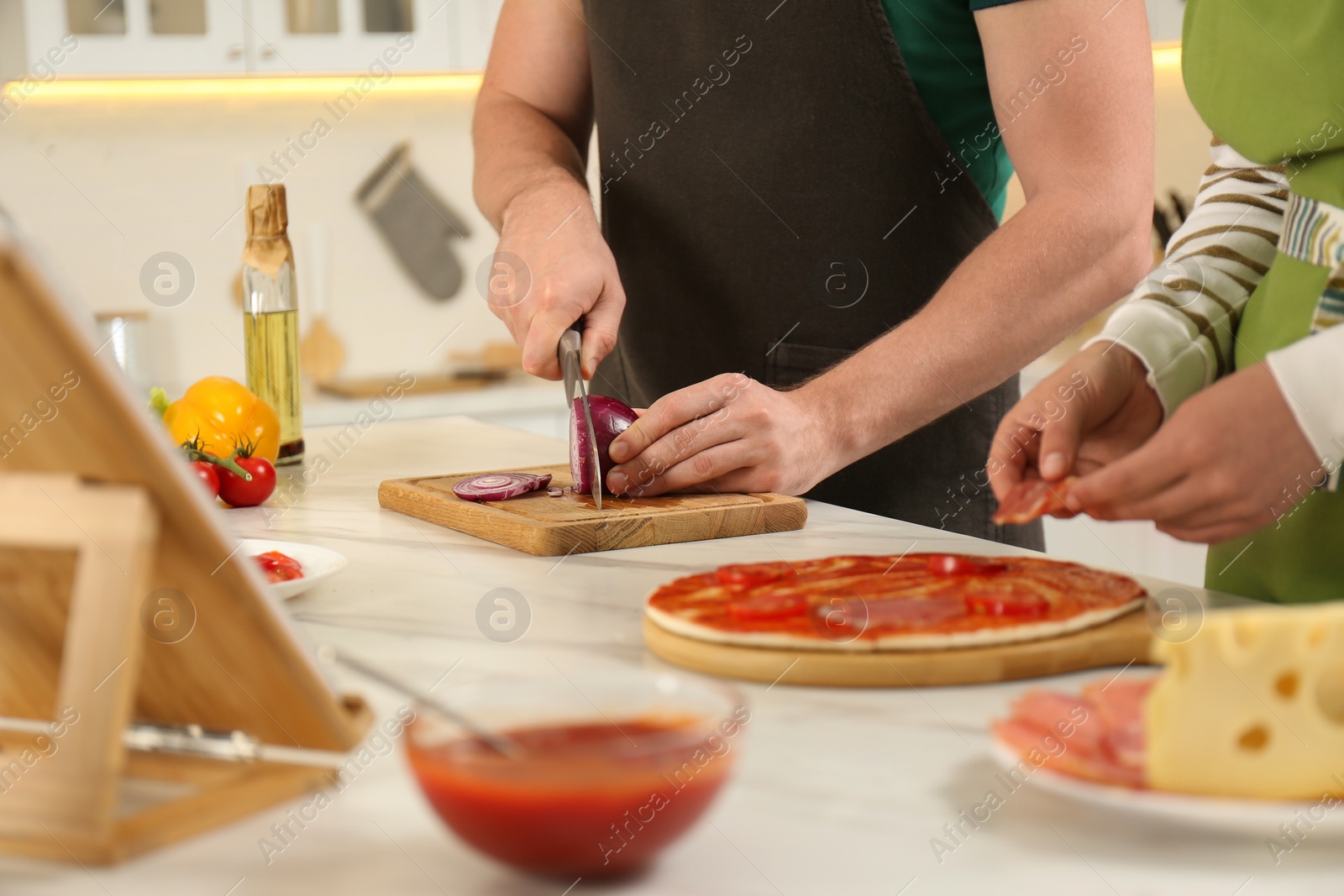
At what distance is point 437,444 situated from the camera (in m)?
1.79

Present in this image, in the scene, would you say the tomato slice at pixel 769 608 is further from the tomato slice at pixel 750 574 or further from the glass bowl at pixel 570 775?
the glass bowl at pixel 570 775

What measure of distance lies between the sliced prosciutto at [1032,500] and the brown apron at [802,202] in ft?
2.16

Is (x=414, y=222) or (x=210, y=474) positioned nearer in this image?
(x=210, y=474)

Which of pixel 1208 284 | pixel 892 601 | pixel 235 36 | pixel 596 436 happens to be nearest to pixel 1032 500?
pixel 892 601

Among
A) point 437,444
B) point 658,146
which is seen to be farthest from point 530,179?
point 437,444

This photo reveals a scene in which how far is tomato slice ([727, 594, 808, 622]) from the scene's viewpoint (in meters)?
0.82

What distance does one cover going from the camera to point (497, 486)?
4.26 feet

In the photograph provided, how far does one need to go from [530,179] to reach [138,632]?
123cm

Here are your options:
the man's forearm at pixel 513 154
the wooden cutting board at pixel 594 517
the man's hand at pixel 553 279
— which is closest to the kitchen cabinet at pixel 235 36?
the man's forearm at pixel 513 154

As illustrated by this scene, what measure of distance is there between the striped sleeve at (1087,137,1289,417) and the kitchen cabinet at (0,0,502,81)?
2.59m

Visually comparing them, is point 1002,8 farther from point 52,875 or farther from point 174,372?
point 174,372

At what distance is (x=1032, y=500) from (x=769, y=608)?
9.1 inches

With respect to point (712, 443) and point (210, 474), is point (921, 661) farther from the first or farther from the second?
point (210, 474)

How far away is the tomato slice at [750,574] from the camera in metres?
0.92
